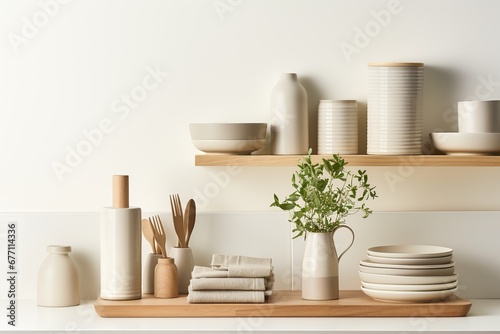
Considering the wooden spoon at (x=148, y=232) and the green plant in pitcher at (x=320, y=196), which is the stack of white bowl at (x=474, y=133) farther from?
the wooden spoon at (x=148, y=232)

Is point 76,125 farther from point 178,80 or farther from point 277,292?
point 277,292

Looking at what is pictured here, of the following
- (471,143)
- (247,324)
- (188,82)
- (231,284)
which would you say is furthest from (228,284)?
(471,143)

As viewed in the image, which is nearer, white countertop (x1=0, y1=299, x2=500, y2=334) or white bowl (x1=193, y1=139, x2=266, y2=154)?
white countertop (x1=0, y1=299, x2=500, y2=334)

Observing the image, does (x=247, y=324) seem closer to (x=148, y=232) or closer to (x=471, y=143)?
(x=148, y=232)

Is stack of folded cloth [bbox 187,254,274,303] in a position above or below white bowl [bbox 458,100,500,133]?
below

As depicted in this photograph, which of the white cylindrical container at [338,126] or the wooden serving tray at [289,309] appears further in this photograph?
the white cylindrical container at [338,126]

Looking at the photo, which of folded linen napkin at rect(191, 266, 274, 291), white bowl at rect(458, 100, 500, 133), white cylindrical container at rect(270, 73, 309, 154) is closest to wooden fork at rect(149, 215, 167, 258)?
folded linen napkin at rect(191, 266, 274, 291)

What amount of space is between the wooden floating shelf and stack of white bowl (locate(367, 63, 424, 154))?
0.05 meters

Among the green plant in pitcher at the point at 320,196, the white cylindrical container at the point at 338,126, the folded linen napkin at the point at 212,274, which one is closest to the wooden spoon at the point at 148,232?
the folded linen napkin at the point at 212,274

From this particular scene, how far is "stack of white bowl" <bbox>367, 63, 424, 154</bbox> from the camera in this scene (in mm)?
2525

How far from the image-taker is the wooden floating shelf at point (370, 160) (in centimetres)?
247

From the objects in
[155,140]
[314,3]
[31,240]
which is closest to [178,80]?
[155,140]

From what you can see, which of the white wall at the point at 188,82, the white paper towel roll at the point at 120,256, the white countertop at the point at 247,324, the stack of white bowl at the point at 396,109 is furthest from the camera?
the white wall at the point at 188,82

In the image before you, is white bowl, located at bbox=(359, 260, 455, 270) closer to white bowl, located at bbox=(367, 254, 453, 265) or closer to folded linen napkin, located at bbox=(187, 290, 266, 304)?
white bowl, located at bbox=(367, 254, 453, 265)
